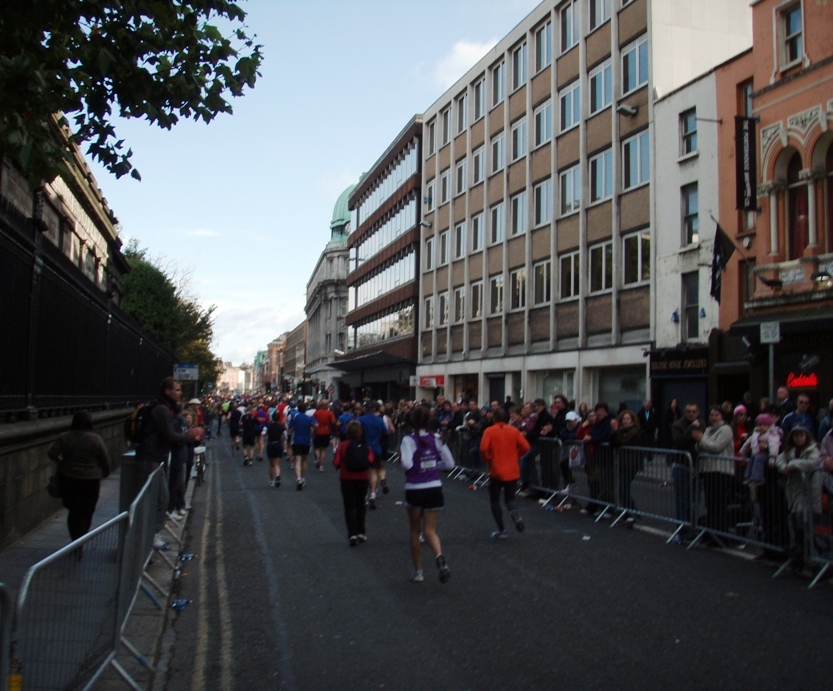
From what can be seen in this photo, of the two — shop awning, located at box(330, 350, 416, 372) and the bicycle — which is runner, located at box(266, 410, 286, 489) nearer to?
the bicycle

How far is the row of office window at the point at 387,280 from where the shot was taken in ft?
174

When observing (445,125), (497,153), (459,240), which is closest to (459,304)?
(459,240)

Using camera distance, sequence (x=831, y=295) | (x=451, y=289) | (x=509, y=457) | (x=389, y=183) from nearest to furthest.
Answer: (x=509, y=457) < (x=831, y=295) < (x=451, y=289) < (x=389, y=183)

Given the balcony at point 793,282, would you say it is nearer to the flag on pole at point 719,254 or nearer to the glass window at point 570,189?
the flag on pole at point 719,254

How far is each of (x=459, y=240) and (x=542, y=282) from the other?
33.4 ft

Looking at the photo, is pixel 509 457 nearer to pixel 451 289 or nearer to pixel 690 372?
pixel 690 372

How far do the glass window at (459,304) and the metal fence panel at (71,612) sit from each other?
39.0 m

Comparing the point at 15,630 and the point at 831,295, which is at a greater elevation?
the point at 831,295

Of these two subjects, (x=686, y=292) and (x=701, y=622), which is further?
(x=686, y=292)

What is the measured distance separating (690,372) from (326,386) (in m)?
65.2

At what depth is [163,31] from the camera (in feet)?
27.3

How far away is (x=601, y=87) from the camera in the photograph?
3225 centimetres

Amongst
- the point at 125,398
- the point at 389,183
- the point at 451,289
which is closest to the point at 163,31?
the point at 125,398

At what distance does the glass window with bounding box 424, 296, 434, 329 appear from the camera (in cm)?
4888
